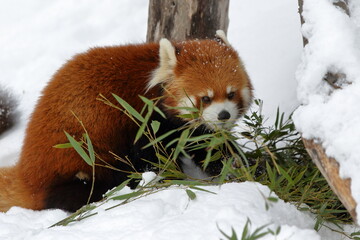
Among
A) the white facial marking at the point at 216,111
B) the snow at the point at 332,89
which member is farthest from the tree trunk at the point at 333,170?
the white facial marking at the point at 216,111

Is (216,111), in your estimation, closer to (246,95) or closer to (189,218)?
(246,95)

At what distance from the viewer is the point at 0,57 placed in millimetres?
5027

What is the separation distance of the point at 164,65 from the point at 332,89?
3.83ft

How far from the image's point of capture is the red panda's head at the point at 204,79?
8.24 feet

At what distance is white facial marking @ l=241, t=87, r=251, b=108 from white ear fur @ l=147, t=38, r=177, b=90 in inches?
16.4

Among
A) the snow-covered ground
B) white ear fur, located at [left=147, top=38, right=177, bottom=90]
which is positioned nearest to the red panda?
white ear fur, located at [left=147, top=38, right=177, bottom=90]

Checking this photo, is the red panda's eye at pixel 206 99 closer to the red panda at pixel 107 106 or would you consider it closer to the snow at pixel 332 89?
the red panda at pixel 107 106

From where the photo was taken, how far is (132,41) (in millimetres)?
4102

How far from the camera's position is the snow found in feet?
4.65

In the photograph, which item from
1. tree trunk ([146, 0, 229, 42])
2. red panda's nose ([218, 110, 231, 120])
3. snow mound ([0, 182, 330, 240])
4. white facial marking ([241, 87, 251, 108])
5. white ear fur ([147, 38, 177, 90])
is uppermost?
tree trunk ([146, 0, 229, 42])

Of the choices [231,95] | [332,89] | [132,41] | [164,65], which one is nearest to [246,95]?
[231,95]

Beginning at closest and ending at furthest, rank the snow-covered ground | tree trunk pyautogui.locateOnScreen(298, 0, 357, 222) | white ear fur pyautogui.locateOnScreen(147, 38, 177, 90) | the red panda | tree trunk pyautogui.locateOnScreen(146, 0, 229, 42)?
tree trunk pyautogui.locateOnScreen(298, 0, 357, 222)
the snow-covered ground
the red panda
white ear fur pyautogui.locateOnScreen(147, 38, 177, 90)
tree trunk pyautogui.locateOnScreen(146, 0, 229, 42)

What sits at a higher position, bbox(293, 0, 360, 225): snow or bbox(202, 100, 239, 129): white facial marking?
bbox(293, 0, 360, 225): snow

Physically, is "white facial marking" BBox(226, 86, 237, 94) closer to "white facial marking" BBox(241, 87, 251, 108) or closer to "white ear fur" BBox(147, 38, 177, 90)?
"white facial marking" BBox(241, 87, 251, 108)
